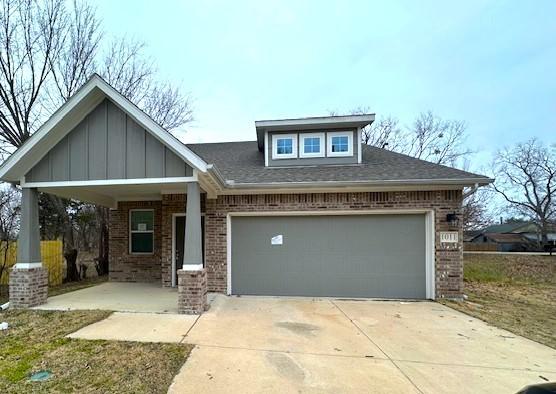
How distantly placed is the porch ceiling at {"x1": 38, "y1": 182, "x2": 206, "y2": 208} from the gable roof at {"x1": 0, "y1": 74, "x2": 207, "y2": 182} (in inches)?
31.0

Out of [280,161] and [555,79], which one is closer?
[280,161]

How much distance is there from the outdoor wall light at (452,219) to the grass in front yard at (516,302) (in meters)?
1.89

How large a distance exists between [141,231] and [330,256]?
6.30m

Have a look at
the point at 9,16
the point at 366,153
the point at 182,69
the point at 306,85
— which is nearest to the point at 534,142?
the point at 306,85

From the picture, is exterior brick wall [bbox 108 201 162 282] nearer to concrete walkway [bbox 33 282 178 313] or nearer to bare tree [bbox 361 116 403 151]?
concrete walkway [bbox 33 282 178 313]

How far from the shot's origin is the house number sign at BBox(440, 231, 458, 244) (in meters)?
7.45

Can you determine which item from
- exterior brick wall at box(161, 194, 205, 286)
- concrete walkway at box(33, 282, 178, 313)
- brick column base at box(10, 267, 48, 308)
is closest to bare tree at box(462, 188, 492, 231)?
exterior brick wall at box(161, 194, 205, 286)

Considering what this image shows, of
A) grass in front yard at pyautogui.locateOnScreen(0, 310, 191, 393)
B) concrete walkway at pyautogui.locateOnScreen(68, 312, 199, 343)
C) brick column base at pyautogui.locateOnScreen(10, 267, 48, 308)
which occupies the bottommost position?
concrete walkway at pyautogui.locateOnScreen(68, 312, 199, 343)

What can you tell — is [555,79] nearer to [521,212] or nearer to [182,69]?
[182,69]

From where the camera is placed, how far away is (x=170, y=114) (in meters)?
16.4

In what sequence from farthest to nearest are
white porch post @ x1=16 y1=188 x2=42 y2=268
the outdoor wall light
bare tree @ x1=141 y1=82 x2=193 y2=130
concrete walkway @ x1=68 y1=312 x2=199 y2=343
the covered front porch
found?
bare tree @ x1=141 y1=82 x2=193 y2=130 → the outdoor wall light → white porch post @ x1=16 y1=188 x2=42 y2=268 → the covered front porch → concrete walkway @ x1=68 y1=312 x2=199 y2=343

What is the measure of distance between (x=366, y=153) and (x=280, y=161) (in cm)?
311

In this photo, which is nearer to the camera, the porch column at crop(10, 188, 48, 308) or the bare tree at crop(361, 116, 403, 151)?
the porch column at crop(10, 188, 48, 308)

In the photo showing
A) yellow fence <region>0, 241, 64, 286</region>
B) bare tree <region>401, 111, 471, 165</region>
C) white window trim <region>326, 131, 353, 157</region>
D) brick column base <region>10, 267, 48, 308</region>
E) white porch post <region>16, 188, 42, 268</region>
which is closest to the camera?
brick column base <region>10, 267, 48, 308</region>
